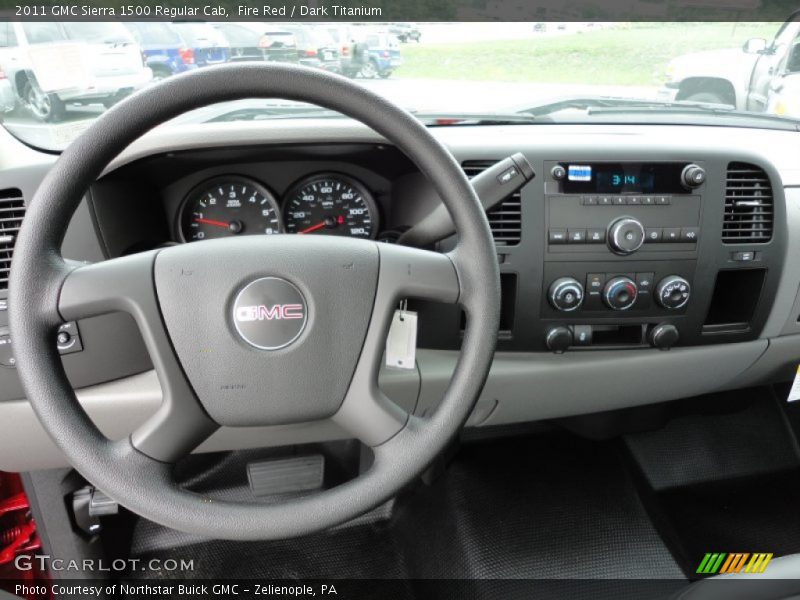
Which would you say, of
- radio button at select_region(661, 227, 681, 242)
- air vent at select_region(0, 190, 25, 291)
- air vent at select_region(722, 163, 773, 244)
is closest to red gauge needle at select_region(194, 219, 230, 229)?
air vent at select_region(0, 190, 25, 291)

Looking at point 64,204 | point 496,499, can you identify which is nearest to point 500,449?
point 496,499

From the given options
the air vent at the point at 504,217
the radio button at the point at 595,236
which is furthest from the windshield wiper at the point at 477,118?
the radio button at the point at 595,236

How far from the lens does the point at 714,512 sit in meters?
1.87

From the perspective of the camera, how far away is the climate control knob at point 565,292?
1.41 m

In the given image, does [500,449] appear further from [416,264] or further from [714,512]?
[416,264]

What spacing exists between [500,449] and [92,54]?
60.1 inches

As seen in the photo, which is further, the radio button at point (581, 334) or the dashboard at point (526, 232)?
the radio button at point (581, 334)

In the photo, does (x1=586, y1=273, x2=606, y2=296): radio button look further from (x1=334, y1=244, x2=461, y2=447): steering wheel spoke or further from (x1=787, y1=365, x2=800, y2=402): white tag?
(x1=787, y1=365, x2=800, y2=402): white tag

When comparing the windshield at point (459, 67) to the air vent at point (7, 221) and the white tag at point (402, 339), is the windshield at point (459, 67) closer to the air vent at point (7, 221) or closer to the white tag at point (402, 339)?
the air vent at point (7, 221)

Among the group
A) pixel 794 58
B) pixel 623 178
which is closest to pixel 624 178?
pixel 623 178

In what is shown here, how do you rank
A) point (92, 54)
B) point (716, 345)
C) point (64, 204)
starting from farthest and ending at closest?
1. point (716, 345)
2. point (92, 54)
3. point (64, 204)

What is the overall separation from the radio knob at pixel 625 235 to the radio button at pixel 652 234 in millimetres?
22

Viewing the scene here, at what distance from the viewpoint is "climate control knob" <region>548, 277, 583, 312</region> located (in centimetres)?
141

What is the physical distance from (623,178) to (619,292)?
0.82ft
